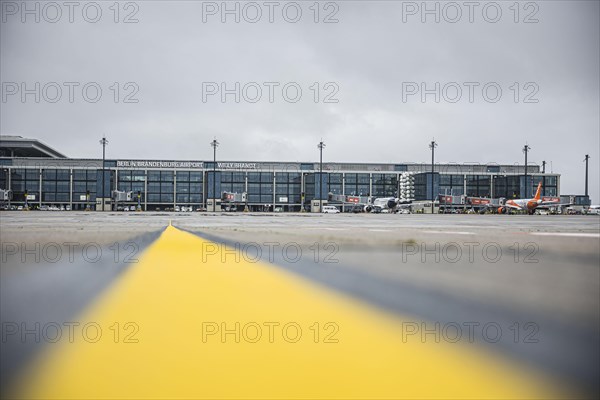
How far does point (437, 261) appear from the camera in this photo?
7.00ft

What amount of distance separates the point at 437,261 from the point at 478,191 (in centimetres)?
8584

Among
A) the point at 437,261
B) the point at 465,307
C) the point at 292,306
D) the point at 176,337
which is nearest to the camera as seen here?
the point at 176,337

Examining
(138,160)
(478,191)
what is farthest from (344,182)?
(138,160)

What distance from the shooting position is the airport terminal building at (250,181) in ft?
253

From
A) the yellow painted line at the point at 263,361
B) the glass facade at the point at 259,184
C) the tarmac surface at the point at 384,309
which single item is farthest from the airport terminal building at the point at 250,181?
the yellow painted line at the point at 263,361

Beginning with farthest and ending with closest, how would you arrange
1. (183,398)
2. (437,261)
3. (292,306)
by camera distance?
(437,261) < (292,306) < (183,398)

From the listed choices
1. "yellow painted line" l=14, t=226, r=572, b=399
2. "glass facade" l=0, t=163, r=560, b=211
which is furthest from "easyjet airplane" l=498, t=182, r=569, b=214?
"yellow painted line" l=14, t=226, r=572, b=399

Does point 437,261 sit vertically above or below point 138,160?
below

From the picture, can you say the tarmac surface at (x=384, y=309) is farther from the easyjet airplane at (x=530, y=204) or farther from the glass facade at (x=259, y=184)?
the glass facade at (x=259, y=184)

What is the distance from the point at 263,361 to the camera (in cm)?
73

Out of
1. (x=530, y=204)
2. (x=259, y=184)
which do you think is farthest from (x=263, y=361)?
(x=259, y=184)

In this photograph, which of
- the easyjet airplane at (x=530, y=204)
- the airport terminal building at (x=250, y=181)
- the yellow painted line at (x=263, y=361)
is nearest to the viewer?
the yellow painted line at (x=263, y=361)

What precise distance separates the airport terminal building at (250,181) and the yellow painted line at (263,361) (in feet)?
251

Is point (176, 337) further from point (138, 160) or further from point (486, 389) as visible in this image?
point (138, 160)
